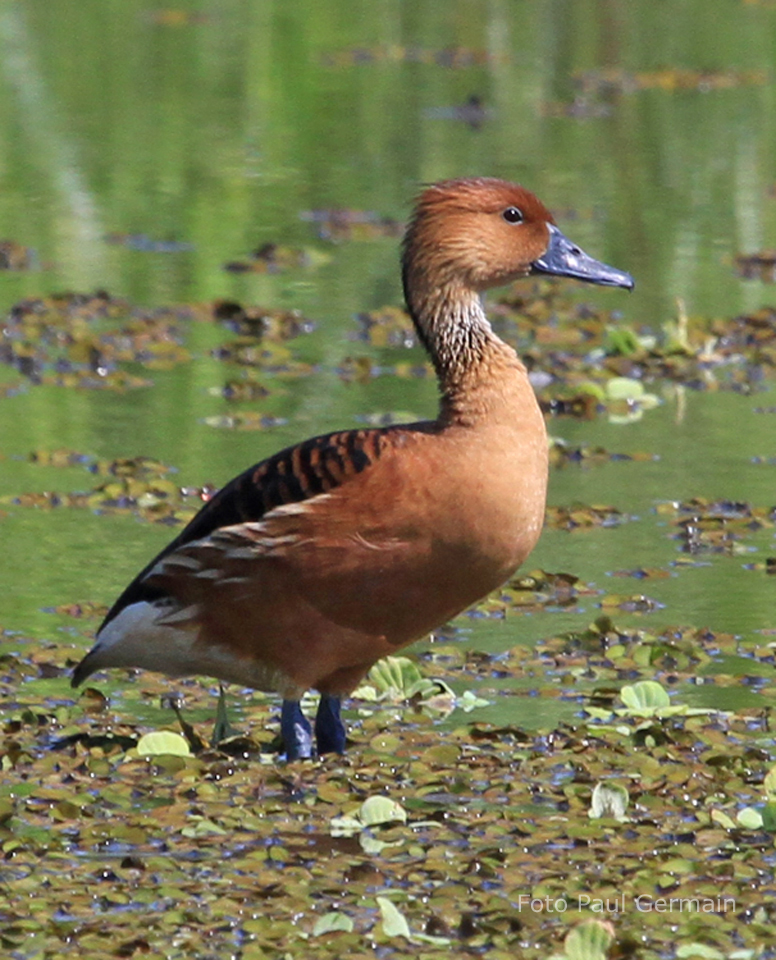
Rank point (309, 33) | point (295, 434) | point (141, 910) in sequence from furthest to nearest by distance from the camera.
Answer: point (309, 33), point (295, 434), point (141, 910)

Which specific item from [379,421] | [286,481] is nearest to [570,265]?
[286,481]

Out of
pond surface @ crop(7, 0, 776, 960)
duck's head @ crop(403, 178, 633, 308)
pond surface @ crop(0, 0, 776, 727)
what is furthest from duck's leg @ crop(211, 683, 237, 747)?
duck's head @ crop(403, 178, 633, 308)

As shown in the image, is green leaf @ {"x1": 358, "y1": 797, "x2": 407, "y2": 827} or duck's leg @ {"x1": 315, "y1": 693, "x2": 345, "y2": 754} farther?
duck's leg @ {"x1": 315, "y1": 693, "x2": 345, "y2": 754}

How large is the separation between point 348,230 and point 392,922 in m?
8.77

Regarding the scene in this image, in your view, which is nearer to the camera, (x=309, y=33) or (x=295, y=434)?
(x=295, y=434)

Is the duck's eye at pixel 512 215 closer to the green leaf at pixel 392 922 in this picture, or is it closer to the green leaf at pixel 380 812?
the green leaf at pixel 380 812

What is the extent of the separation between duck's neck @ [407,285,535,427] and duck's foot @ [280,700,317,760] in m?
0.85

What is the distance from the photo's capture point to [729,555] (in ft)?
24.5

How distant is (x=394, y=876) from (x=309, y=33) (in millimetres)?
16909

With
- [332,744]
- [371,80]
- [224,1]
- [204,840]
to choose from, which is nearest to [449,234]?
[332,744]

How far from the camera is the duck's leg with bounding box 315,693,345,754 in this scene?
5605mm

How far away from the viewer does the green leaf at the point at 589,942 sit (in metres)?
4.22

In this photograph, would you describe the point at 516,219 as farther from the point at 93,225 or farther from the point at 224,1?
the point at 224,1

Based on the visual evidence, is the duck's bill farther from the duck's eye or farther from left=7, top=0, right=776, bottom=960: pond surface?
left=7, top=0, right=776, bottom=960: pond surface
